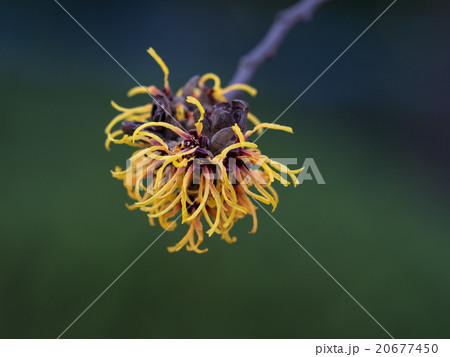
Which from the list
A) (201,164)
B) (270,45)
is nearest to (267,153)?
(270,45)

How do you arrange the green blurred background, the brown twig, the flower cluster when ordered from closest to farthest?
the flower cluster
the brown twig
the green blurred background

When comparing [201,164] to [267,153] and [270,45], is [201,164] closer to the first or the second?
[270,45]

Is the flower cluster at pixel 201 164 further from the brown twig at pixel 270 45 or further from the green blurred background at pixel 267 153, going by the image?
the green blurred background at pixel 267 153

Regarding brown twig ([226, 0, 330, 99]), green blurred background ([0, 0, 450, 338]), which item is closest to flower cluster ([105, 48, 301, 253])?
brown twig ([226, 0, 330, 99])

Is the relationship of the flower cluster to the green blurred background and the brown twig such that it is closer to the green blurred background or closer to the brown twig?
the brown twig

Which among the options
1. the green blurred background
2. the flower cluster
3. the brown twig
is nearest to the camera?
the flower cluster

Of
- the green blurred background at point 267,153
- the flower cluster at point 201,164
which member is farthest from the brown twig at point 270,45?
the green blurred background at point 267,153

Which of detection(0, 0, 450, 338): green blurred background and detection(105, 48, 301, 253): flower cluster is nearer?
detection(105, 48, 301, 253): flower cluster

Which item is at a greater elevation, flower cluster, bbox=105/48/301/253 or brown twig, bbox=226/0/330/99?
brown twig, bbox=226/0/330/99
